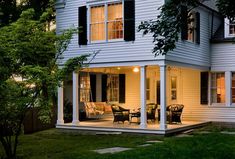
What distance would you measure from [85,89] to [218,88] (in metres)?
6.79

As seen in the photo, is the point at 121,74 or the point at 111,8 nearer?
the point at 111,8

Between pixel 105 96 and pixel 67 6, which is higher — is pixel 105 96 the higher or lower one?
the lower one

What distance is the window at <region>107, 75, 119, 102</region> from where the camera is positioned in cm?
2420

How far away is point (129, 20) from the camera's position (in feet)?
60.2

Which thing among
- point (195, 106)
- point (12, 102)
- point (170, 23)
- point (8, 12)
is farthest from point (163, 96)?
point (8, 12)

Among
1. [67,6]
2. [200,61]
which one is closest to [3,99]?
[67,6]

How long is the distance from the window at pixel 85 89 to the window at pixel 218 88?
637cm

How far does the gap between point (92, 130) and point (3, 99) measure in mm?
8123

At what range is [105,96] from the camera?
24031 millimetres

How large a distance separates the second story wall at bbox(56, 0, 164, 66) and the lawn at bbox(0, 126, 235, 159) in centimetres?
329

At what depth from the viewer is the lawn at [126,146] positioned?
1245 cm

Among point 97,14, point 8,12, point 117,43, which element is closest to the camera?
point 117,43

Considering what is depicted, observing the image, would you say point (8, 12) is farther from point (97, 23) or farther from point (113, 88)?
point (113, 88)

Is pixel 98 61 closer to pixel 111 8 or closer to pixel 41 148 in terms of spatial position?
pixel 111 8
